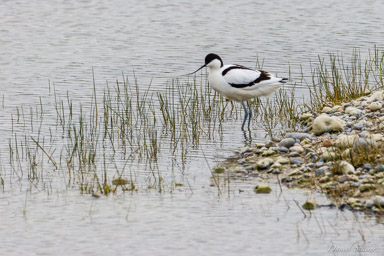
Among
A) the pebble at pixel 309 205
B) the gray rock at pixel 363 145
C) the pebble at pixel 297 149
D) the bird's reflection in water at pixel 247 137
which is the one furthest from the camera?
the bird's reflection in water at pixel 247 137

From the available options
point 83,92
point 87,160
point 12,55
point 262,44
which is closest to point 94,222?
point 87,160

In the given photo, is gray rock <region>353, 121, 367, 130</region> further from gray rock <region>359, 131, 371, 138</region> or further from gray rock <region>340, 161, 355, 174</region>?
gray rock <region>340, 161, 355, 174</region>

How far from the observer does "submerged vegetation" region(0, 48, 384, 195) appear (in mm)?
9633

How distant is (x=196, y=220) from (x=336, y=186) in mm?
1614

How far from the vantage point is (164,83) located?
594 inches

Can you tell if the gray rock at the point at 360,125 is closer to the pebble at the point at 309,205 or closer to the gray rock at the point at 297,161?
the gray rock at the point at 297,161

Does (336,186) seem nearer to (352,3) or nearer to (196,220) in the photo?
(196,220)

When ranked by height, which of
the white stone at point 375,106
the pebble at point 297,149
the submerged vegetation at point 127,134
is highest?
the white stone at point 375,106

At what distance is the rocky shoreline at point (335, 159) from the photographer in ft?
27.7

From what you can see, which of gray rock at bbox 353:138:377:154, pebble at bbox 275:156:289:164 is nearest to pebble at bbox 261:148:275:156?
pebble at bbox 275:156:289:164

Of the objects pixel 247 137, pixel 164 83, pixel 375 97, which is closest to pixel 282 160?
pixel 247 137

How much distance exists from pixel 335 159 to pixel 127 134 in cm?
347

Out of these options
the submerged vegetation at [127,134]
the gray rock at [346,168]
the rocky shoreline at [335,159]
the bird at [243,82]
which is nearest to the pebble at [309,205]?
the rocky shoreline at [335,159]

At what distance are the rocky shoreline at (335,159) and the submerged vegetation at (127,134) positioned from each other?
89cm
